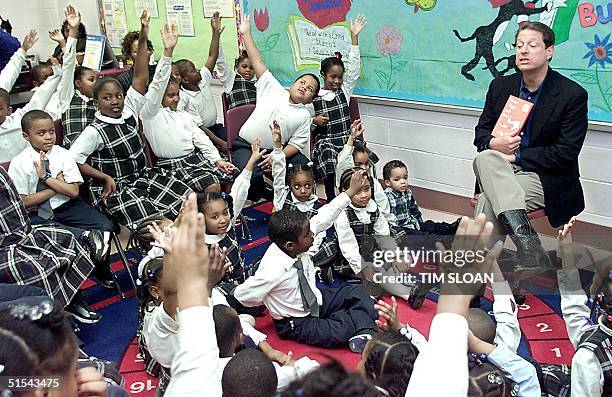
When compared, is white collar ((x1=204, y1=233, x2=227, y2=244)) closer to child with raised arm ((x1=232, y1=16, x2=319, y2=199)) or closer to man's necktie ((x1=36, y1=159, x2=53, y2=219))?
man's necktie ((x1=36, y1=159, x2=53, y2=219))

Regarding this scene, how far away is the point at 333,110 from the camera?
11.5 feet

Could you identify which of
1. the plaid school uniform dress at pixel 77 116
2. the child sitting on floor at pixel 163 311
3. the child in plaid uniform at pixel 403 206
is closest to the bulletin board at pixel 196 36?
the plaid school uniform dress at pixel 77 116

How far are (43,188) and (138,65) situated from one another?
885 mm

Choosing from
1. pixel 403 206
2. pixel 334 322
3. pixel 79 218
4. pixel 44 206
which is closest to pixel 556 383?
pixel 334 322

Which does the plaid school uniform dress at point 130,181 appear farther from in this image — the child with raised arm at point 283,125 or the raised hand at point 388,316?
the raised hand at point 388,316

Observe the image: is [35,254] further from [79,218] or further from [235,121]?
[235,121]

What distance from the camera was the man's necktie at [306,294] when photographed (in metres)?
2.15

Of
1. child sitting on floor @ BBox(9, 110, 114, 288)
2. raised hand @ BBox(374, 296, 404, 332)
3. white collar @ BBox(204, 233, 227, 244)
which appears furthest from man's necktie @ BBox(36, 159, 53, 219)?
raised hand @ BBox(374, 296, 404, 332)

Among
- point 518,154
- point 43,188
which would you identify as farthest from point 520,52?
point 43,188

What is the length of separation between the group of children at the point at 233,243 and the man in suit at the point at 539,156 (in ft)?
1.12

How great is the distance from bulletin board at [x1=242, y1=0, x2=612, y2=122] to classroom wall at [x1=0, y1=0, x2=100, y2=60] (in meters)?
2.27

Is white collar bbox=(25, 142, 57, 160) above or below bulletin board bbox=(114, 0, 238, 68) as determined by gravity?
below

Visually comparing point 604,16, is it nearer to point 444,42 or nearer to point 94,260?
point 444,42

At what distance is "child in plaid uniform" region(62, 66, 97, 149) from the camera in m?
3.04
